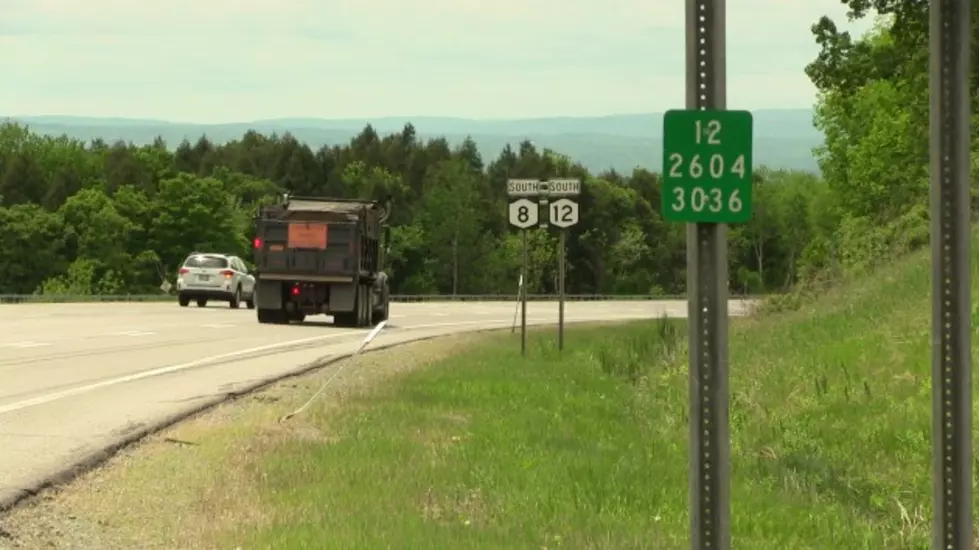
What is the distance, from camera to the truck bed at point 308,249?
112 feet

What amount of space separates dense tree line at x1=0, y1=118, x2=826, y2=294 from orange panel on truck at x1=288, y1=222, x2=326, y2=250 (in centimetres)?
8036

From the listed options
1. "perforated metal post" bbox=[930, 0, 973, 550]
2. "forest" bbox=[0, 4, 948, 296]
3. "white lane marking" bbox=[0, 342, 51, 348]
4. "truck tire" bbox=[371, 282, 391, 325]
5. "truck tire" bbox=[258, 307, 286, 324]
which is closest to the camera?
"perforated metal post" bbox=[930, 0, 973, 550]

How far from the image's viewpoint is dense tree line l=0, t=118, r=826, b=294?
405 ft

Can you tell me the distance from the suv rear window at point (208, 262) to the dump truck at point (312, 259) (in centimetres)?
1223

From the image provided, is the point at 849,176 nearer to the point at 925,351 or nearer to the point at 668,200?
the point at 925,351

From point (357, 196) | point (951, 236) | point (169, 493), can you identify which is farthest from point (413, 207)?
point (951, 236)

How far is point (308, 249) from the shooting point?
34188 millimetres

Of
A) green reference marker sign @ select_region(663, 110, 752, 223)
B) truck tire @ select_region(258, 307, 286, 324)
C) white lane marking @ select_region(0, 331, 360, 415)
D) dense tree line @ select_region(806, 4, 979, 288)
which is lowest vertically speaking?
white lane marking @ select_region(0, 331, 360, 415)

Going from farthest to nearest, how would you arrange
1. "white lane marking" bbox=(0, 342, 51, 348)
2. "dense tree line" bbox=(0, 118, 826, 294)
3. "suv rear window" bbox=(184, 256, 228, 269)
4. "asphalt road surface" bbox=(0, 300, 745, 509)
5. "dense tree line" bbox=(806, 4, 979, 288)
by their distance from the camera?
"dense tree line" bbox=(0, 118, 826, 294) → "suv rear window" bbox=(184, 256, 228, 269) → "dense tree line" bbox=(806, 4, 979, 288) → "white lane marking" bbox=(0, 342, 51, 348) → "asphalt road surface" bbox=(0, 300, 745, 509)

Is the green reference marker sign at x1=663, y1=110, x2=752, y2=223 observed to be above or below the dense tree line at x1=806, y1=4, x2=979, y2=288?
below

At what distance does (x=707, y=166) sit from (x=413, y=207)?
162 m

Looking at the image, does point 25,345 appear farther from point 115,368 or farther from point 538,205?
point 538,205

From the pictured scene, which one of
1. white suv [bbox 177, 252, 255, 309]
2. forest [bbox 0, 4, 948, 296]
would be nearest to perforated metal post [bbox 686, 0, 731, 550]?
white suv [bbox 177, 252, 255, 309]

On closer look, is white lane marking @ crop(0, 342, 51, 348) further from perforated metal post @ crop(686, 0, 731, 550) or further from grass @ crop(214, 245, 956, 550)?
perforated metal post @ crop(686, 0, 731, 550)
